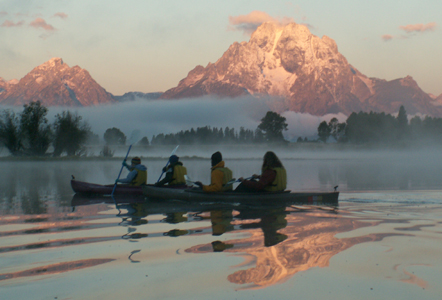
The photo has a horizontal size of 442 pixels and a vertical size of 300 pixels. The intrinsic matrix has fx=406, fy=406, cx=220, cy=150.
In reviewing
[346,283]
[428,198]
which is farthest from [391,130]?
[346,283]

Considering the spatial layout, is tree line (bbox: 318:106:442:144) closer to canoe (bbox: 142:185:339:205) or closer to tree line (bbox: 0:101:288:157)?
tree line (bbox: 0:101:288:157)

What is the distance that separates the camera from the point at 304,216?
42.3ft

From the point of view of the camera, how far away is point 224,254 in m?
8.09

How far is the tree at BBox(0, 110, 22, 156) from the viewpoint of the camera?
71125 mm

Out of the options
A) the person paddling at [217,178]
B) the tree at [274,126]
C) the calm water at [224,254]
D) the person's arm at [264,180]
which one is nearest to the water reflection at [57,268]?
the calm water at [224,254]

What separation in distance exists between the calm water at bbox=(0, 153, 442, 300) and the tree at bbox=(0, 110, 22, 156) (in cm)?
6472

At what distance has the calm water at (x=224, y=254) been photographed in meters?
6.24

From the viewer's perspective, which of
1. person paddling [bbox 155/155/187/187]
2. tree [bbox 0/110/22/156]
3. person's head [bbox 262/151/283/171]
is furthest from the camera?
tree [bbox 0/110/22/156]

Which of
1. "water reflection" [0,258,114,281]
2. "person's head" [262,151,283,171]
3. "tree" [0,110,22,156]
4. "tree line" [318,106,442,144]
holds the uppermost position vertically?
"tree line" [318,106,442,144]

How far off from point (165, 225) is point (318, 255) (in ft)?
16.4

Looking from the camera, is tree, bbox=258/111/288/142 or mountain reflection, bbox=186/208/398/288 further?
tree, bbox=258/111/288/142

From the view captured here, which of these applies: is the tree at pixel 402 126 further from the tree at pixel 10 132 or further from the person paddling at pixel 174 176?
the person paddling at pixel 174 176

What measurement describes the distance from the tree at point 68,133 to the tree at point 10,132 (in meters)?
6.43

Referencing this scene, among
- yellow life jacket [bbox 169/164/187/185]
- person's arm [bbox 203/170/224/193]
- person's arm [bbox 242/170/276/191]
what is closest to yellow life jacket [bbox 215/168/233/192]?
person's arm [bbox 203/170/224/193]
